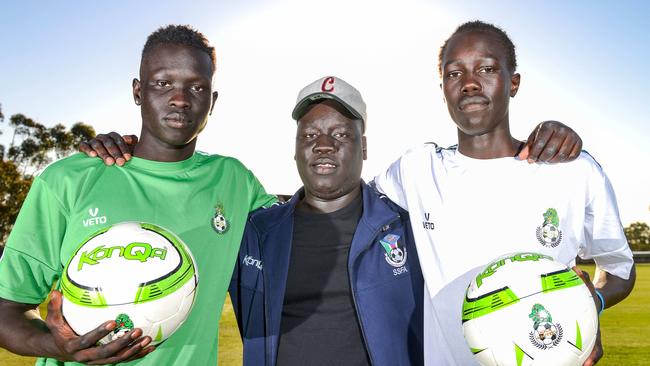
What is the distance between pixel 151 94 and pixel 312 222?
1299mm

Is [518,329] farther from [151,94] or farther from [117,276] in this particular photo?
[151,94]

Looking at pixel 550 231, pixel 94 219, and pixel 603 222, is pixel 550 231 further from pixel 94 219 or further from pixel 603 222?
pixel 94 219

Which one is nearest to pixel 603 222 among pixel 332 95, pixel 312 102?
pixel 332 95

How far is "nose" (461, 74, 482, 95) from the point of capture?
3301 millimetres

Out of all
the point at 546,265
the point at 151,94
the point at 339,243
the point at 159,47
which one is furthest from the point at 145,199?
the point at 546,265

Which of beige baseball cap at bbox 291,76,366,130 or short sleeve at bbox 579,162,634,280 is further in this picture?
beige baseball cap at bbox 291,76,366,130

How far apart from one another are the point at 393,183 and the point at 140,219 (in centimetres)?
171

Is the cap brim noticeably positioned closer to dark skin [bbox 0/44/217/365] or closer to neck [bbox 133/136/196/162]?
dark skin [bbox 0/44/217/365]

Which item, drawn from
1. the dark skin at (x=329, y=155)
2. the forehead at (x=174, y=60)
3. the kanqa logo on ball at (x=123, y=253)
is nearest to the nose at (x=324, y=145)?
the dark skin at (x=329, y=155)

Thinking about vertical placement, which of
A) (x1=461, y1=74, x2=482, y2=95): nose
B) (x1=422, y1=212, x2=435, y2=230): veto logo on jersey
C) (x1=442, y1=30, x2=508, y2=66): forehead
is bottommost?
(x1=422, y1=212, x2=435, y2=230): veto logo on jersey

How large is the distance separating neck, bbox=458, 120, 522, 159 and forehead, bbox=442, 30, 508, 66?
0.47 m

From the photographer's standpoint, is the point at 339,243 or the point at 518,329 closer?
the point at 518,329

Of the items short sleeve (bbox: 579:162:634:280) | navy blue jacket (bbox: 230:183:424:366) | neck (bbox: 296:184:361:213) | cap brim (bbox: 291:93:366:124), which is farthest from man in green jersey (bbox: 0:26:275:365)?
short sleeve (bbox: 579:162:634:280)

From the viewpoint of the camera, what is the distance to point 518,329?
2.58 meters
